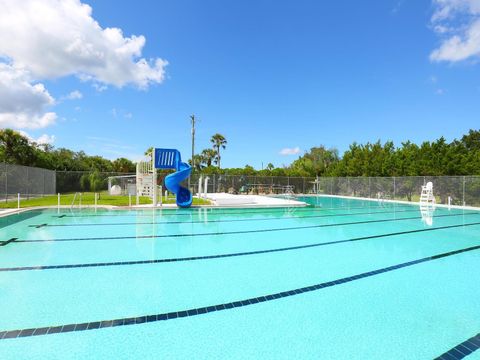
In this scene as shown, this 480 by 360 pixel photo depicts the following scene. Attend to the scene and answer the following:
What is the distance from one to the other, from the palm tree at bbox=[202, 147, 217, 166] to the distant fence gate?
24.4 metres

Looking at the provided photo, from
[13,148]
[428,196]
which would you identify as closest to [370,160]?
[428,196]

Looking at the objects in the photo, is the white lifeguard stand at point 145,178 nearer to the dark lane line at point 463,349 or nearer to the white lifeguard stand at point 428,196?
the dark lane line at point 463,349

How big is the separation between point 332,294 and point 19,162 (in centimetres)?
2833

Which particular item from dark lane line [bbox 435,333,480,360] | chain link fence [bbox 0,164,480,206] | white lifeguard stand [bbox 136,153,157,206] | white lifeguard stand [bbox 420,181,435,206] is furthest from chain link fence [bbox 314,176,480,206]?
dark lane line [bbox 435,333,480,360]

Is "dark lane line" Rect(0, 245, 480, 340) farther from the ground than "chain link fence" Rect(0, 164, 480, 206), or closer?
closer

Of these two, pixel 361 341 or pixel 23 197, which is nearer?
pixel 361 341

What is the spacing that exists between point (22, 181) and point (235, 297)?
1795cm

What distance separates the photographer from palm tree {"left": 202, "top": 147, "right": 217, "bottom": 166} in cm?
4372

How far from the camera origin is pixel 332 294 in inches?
147

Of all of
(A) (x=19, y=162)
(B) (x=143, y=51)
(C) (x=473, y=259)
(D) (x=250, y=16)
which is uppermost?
(D) (x=250, y=16)

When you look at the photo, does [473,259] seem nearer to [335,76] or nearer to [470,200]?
[470,200]

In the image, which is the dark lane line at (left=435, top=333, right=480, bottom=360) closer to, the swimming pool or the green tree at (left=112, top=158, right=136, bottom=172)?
the swimming pool

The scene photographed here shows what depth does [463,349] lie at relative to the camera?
248 centimetres

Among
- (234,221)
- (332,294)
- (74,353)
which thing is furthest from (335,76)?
(74,353)
